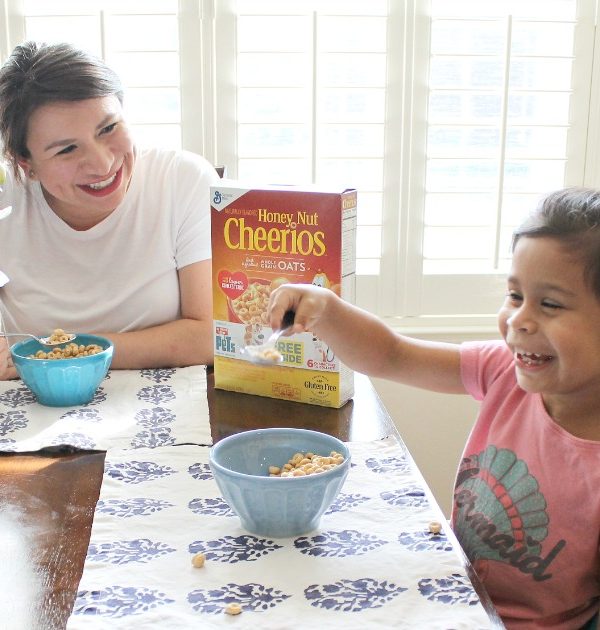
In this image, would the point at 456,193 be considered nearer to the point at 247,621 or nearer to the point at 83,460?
the point at 83,460

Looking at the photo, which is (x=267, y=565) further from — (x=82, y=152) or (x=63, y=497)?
(x=82, y=152)

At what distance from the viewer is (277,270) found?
131 cm

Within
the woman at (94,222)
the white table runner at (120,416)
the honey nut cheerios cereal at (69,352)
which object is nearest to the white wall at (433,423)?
the woman at (94,222)

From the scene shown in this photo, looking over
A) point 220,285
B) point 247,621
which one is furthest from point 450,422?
point 247,621

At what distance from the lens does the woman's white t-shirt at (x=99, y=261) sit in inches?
Answer: 66.2

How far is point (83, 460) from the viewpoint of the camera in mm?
1150

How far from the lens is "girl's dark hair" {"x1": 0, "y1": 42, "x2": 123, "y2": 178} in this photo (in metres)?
1.56

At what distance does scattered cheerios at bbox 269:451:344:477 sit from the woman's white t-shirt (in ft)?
2.34

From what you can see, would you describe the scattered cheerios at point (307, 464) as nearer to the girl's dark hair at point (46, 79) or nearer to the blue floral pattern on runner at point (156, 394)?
the blue floral pattern on runner at point (156, 394)

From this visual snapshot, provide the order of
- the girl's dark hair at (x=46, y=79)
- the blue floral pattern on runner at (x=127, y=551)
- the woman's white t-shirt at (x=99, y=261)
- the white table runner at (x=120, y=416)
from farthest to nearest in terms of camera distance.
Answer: the woman's white t-shirt at (x=99, y=261) → the girl's dark hair at (x=46, y=79) → the white table runner at (x=120, y=416) → the blue floral pattern on runner at (x=127, y=551)

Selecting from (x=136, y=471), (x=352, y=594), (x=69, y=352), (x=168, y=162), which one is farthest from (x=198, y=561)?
(x=168, y=162)

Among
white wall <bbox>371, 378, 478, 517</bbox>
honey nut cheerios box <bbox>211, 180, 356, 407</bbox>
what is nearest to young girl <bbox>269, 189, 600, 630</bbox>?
honey nut cheerios box <bbox>211, 180, 356, 407</bbox>

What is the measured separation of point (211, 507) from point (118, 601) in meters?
0.21

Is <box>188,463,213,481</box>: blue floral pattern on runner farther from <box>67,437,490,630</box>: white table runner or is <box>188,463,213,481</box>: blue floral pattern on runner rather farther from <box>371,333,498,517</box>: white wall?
<box>371,333,498,517</box>: white wall
